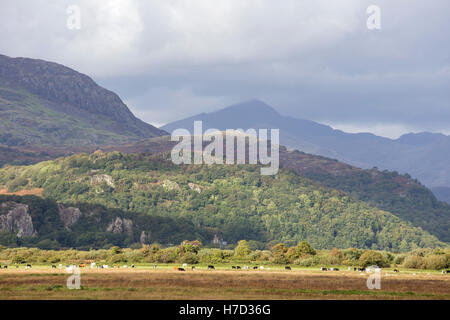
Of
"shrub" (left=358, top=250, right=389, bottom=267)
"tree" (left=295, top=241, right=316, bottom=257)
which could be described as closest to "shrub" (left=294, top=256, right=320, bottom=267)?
"tree" (left=295, top=241, right=316, bottom=257)

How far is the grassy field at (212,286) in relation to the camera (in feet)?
243

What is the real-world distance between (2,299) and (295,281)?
36.1 metres

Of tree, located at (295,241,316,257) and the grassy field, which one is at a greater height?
tree, located at (295,241,316,257)

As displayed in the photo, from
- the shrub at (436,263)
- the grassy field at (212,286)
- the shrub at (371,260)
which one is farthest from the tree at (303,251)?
the grassy field at (212,286)

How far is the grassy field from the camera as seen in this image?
73.9 m

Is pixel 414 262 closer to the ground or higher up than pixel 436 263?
closer to the ground

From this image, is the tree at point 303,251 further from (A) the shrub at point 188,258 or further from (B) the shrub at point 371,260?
(A) the shrub at point 188,258

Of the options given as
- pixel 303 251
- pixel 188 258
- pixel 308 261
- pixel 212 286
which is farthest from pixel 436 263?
pixel 212 286

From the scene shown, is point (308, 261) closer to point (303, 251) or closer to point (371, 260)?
point (371, 260)

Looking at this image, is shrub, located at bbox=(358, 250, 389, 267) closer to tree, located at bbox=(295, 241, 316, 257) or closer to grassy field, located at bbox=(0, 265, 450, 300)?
tree, located at bbox=(295, 241, 316, 257)

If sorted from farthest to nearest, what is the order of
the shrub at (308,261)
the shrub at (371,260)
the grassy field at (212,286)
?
the shrub at (308,261) → the shrub at (371,260) → the grassy field at (212,286)

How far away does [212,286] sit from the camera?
81.1 metres

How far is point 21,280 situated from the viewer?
85875mm
